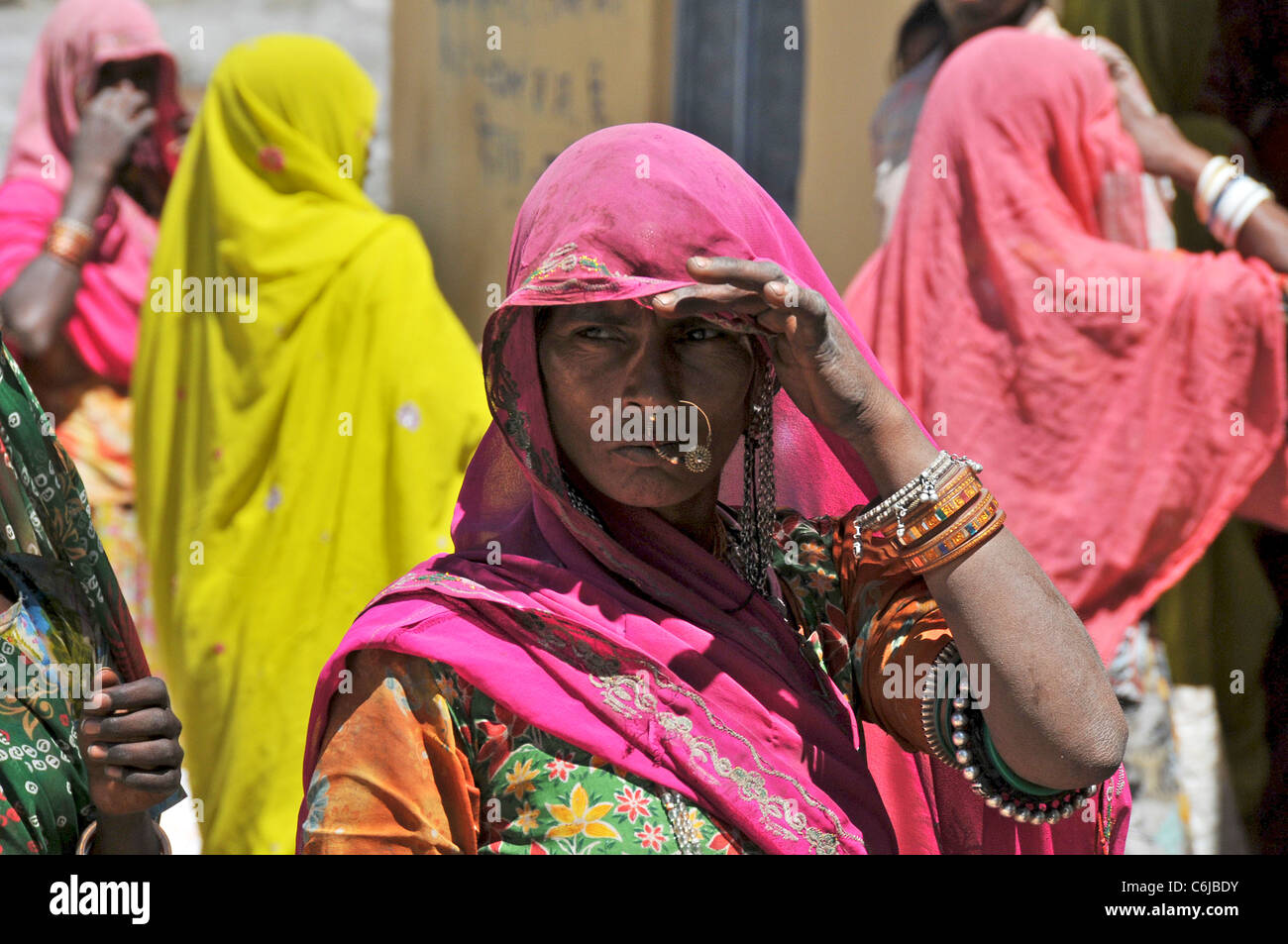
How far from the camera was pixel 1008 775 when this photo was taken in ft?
3.94

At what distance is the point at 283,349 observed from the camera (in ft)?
9.80

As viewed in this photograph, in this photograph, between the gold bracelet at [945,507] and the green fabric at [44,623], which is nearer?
the gold bracelet at [945,507]

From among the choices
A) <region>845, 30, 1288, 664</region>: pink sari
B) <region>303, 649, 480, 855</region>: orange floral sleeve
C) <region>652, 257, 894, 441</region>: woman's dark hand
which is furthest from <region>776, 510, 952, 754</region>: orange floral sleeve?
<region>845, 30, 1288, 664</region>: pink sari

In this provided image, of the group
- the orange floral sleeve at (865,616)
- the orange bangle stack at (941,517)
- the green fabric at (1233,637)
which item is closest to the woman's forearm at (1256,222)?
the green fabric at (1233,637)

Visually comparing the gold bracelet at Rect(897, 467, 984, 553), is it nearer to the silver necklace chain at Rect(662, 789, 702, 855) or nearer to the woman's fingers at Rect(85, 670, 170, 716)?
the silver necklace chain at Rect(662, 789, 702, 855)

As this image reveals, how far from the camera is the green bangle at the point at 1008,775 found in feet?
3.93

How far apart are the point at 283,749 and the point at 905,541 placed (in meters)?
2.05

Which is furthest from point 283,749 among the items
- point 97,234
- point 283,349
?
point 97,234

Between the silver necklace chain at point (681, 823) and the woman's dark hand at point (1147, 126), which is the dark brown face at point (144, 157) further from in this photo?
Result: the silver necklace chain at point (681, 823)

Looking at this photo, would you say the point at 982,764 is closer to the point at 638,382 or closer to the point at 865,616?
the point at 865,616

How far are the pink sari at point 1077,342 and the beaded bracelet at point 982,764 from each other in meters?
1.62

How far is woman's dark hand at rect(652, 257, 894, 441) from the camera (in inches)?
44.1

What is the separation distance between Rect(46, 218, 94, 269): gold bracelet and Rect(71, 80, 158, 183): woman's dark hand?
107mm
